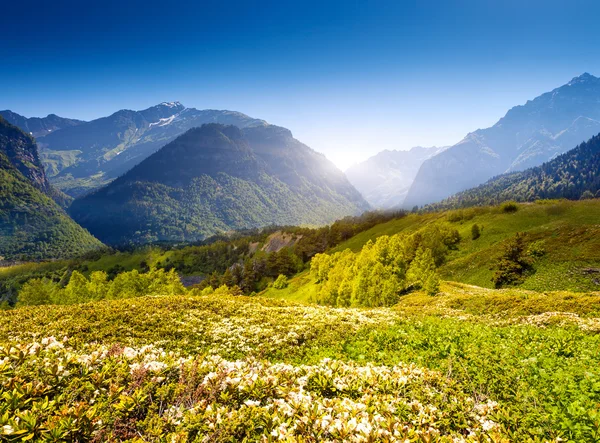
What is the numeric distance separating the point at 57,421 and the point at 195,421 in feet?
7.27

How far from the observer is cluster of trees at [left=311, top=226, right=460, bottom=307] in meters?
47.0

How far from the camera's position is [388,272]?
50969 mm

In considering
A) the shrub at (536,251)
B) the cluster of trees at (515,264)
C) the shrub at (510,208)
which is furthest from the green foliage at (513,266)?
the shrub at (510,208)

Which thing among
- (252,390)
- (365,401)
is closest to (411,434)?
(365,401)

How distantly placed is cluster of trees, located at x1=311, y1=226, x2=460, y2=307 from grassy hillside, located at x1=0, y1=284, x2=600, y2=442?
31.7m

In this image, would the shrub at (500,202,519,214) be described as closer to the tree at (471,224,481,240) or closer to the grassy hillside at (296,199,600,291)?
the grassy hillside at (296,199,600,291)

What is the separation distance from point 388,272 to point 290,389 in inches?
1841

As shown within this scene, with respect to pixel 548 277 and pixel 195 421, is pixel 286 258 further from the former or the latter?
pixel 195 421

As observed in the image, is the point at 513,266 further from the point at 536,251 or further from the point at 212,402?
the point at 212,402

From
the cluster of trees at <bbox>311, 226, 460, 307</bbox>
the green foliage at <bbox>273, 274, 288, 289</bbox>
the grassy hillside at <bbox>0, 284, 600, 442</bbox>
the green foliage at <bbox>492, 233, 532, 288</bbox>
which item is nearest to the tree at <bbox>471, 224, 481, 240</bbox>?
the cluster of trees at <bbox>311, 226, 460, 307</bbox>

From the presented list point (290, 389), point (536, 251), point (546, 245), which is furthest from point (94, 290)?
point (546, 245)

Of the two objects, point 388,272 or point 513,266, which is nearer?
point 388,272

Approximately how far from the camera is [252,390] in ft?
22.5

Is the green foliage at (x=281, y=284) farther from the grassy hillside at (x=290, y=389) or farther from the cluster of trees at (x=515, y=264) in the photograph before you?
the grassy hillside at (x=290, y=389)
